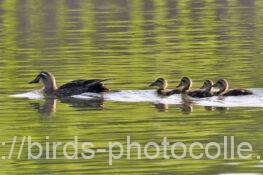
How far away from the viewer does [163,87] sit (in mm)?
26203

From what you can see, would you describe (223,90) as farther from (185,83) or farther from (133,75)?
(133,75)

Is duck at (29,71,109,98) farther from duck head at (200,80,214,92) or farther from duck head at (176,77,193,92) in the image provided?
duck head at (200,80,214,92)

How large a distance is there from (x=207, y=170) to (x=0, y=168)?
2909 millimetres

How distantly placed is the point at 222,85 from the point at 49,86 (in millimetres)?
4029

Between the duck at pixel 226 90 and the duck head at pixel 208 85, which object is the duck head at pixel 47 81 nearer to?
the duck head at pixel 208 85

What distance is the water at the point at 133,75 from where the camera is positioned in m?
18.9

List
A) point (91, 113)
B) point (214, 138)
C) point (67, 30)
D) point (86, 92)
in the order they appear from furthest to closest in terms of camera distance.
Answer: point (67, 30)
point (86, 92)
point (91, 113)
point (214, 138)

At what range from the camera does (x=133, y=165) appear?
59.4ft

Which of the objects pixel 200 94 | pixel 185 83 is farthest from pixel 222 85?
pixel 185 83

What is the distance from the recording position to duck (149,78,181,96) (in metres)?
25.8

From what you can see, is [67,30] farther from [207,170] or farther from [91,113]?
[207,170]

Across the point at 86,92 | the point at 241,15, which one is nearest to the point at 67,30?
the point at 241,15

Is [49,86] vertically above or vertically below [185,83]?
below

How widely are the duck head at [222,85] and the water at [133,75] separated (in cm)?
49
